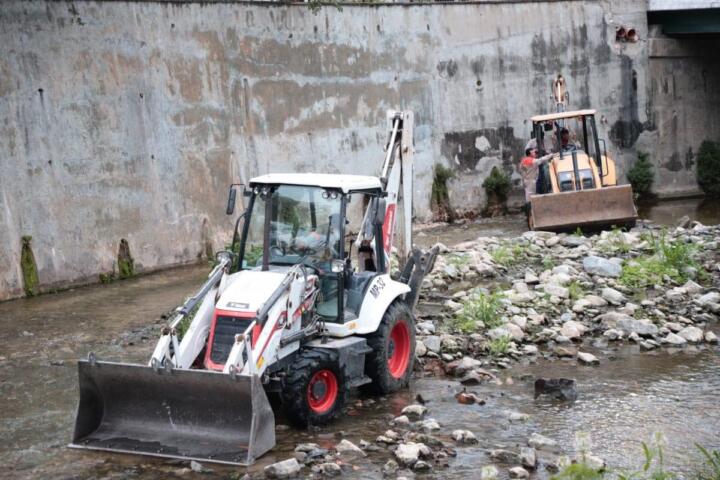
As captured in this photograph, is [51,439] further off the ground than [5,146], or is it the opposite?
[5,146]

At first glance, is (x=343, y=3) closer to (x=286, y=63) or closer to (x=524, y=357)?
(x=286, y=63)

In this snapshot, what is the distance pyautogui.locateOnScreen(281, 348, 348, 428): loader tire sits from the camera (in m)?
9.12

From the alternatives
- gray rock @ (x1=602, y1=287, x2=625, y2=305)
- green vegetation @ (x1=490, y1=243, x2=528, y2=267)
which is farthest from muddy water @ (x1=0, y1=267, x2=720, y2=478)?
green vegetation @ (x1=490, y1=243, x2=528, y2=267)

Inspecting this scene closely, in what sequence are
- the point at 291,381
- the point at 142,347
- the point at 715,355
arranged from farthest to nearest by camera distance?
the point at 142,347 → the point at 715,355 → the point at 291,381

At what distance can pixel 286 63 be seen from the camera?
779 inches

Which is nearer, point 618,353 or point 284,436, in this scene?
point 284,436

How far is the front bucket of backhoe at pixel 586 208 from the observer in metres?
18.9

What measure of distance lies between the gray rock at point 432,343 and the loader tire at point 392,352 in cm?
105

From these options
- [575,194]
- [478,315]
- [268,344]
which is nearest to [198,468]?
[268,344]

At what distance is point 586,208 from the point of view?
19.0 metres

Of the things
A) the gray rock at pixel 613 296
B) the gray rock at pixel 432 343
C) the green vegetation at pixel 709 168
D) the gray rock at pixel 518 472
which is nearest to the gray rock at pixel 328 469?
the gray rock at pixel 518 472

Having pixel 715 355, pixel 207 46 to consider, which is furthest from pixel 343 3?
pixel 715 355

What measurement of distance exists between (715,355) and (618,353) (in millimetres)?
1012

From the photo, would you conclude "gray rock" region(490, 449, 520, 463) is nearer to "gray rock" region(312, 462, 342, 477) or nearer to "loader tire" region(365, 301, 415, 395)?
"gray rock" region(312, 462, 342, 477)
